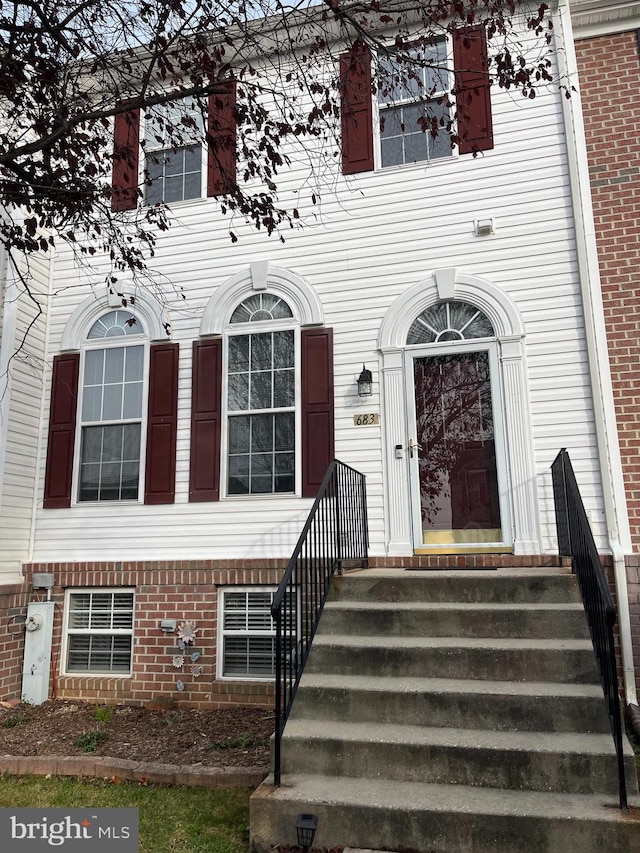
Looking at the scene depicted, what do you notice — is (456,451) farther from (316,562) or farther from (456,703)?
A: (456,703)

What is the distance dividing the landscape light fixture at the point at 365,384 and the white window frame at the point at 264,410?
1.98 ft

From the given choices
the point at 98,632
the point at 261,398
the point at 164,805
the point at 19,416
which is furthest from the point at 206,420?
the point at 164,805

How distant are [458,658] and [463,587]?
626 millimetres

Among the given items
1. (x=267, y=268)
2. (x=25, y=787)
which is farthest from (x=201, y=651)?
(x=267, y=268)

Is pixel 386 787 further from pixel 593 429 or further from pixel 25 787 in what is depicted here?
pixel 593 429

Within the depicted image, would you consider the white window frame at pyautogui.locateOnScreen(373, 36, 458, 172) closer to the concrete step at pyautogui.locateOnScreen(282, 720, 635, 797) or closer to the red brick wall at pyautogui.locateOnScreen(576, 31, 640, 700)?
the red brick wall at pyautogui.locateOnScreen(576, 31, 640, 700)

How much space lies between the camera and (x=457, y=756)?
3178 mm

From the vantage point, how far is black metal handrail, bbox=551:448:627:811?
2979mm

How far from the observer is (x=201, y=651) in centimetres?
580

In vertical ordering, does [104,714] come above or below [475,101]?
below

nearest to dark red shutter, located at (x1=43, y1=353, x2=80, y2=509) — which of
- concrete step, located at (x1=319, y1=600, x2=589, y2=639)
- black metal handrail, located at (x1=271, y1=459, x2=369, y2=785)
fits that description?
black metal handrail, located at (x1=271, y1=459, x2=369, y2=785)

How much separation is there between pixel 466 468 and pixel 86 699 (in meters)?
4.18

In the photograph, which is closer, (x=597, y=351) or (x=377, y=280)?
(x=597, y=351)

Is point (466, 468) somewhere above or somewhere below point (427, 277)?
below
